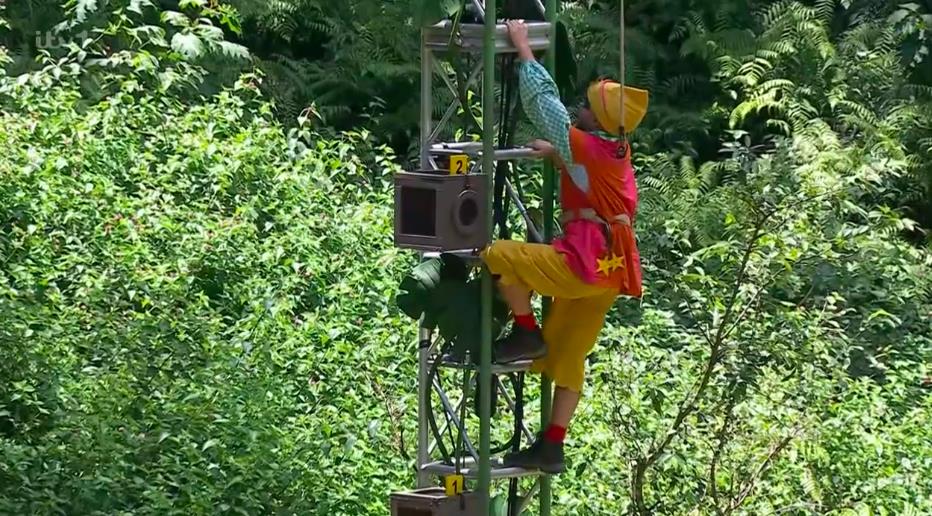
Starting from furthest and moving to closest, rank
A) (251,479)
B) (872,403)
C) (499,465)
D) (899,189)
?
(899,189)
(872,403)
(251,479)
(499,465)

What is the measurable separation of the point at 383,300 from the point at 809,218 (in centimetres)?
253

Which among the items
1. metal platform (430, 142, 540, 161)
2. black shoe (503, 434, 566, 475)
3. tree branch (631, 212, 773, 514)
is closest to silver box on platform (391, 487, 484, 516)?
black shoe (503, 434, 566, 475)

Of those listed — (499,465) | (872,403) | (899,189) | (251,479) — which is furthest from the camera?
(899,189)

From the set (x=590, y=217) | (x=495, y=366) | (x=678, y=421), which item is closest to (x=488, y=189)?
(x=590, y=217)

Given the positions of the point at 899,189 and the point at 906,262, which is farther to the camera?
the point at 899,189

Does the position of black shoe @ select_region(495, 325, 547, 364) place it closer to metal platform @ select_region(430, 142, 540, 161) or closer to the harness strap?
the harness strap

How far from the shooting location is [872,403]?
7328 mm

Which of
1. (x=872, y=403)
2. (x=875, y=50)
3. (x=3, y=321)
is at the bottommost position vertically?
(x=872, y=403)

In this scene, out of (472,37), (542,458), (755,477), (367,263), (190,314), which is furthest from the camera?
(367,263)

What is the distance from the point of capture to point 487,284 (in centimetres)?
478

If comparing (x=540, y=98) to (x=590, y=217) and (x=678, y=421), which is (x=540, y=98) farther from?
(x=678, y=421)

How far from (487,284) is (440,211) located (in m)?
0.30

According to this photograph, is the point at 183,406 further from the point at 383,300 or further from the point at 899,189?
the point at 899,189

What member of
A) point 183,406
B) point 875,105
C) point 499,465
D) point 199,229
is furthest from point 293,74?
point 499,465
